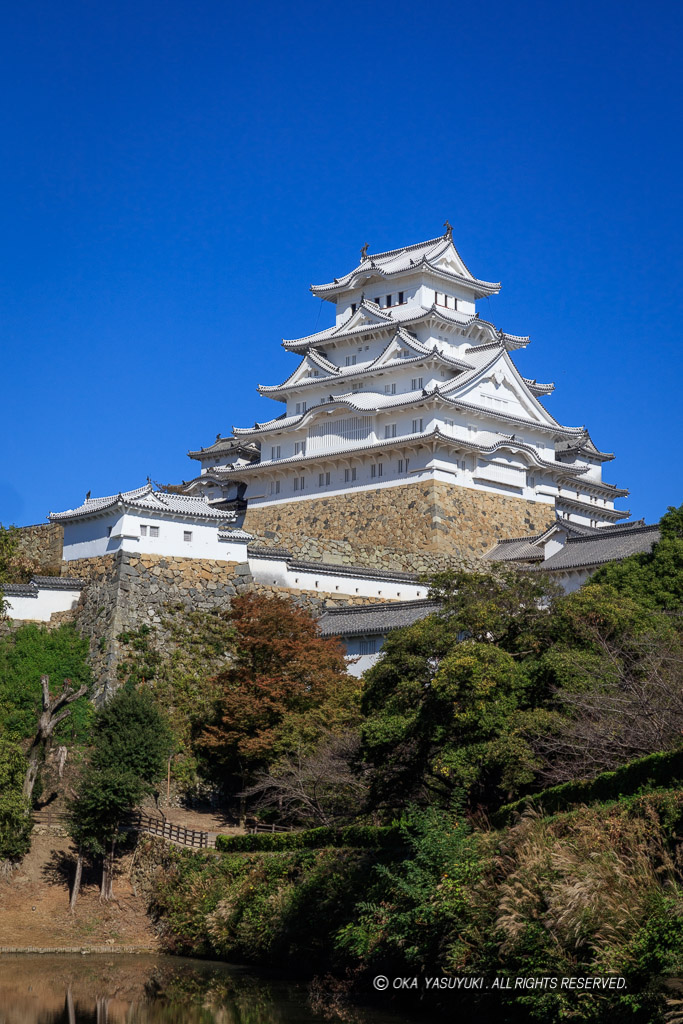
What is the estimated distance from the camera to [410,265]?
54.8 meters

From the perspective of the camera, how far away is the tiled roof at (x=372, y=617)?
117 ft

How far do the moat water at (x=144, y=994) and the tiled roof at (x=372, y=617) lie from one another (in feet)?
38.0

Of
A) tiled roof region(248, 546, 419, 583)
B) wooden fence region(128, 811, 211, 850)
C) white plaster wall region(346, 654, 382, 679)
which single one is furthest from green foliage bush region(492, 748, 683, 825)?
tiled roof region(248, 546, 419, 583)

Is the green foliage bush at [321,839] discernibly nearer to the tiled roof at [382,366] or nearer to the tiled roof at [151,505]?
the tiled roof at [151,505]

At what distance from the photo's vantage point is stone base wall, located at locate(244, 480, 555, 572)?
44.6 m

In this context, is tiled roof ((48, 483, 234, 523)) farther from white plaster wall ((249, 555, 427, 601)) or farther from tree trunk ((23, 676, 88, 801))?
tree trunk ((23, 676, 88, 801))

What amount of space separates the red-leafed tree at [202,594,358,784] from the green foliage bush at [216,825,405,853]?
251 cm

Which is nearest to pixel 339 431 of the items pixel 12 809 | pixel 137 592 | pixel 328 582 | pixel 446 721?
pixel 328 582

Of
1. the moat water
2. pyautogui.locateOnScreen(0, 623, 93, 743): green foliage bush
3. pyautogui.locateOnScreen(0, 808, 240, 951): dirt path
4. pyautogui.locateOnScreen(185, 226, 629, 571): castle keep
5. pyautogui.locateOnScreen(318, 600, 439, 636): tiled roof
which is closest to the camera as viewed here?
the moat water

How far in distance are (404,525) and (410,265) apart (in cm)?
1374

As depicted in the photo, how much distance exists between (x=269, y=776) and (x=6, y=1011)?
9281mm

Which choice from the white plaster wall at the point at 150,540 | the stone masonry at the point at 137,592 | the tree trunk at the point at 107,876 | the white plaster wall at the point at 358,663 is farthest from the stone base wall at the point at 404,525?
the tree trunk at the point at 107,876

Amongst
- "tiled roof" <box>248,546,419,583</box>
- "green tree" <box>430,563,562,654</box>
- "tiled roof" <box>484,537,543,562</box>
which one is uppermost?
"tiled roof" <box>484,537,543,562</box>

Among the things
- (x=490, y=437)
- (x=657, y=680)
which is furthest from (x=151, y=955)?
(x=490, y=437)
